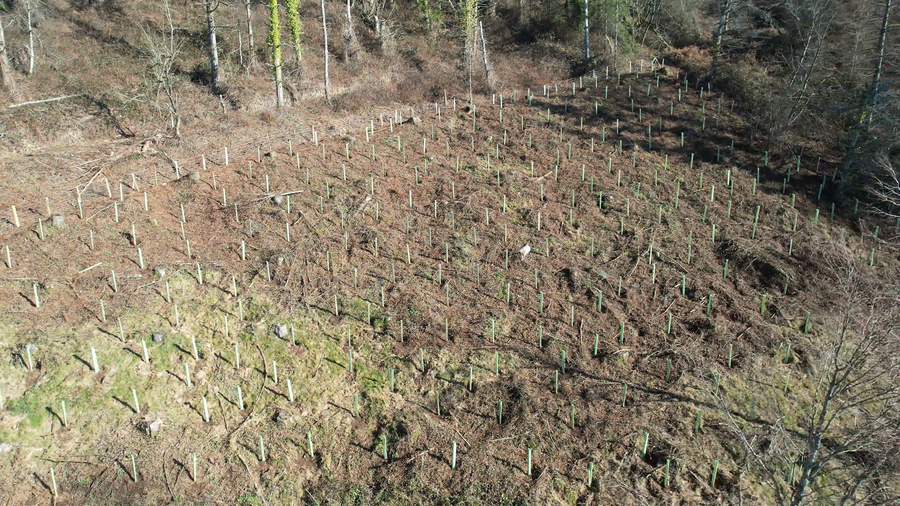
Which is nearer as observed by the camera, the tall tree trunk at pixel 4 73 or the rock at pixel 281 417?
the rock at pixel 281 417

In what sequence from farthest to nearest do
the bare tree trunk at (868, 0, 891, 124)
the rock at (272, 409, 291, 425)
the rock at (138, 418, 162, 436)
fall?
the bare tree trunk at (868, 0, 891, 124), the rock at (272, 409, 291, 425), the rock at (138, 418, 162, 436)

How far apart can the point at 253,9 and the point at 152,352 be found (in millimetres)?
27165

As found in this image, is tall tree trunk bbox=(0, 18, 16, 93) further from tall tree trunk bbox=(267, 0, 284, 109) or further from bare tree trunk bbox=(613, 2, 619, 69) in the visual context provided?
bare tree trunk bbox=(613, 2, 619, 69)

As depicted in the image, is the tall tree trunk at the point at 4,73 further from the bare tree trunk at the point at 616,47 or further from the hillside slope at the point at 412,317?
the bare tree trunk at the point at 616,47

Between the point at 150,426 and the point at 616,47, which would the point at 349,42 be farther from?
the point at 150,426

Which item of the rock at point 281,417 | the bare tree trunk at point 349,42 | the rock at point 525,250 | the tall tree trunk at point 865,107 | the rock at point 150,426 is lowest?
the rock at point 281,417

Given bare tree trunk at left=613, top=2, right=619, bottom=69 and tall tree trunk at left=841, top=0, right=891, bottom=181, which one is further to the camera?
bare tree trunk at left=613, top=2, right=619, bottom=69

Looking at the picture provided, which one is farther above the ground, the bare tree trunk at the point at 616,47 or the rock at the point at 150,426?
the bare tree trunk at the point at 616,47

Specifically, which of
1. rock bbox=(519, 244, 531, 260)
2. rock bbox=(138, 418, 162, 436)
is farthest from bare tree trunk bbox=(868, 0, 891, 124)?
rock bbox=(138, 418, 162, 436)

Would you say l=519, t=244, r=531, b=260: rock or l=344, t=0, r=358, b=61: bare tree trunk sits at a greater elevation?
l=344, t=0, r=358, b=61: bare tree trunk

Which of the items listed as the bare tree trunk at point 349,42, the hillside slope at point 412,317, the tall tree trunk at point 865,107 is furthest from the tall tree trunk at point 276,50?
the tall tree trunk at point 865,107

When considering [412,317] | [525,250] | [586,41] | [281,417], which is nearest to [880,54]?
[525,250]

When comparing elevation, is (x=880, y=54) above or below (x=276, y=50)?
above

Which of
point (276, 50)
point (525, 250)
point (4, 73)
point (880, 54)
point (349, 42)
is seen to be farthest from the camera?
point (349, 42)
